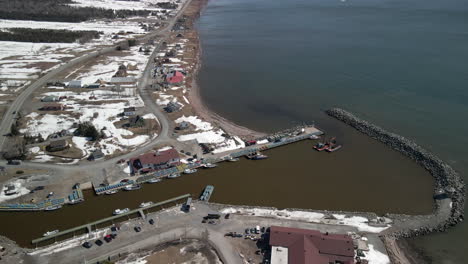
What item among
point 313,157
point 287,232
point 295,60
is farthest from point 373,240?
point 295,60

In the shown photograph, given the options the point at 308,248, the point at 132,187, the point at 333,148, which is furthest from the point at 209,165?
the point at 333,148

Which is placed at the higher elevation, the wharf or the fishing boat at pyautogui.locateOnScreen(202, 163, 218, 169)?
the fishing boat at pyautogui.locateOnScreen(202, 163, 218, 169)

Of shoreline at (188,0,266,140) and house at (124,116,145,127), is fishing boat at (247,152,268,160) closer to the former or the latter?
shoreline at (188,0,266,140)

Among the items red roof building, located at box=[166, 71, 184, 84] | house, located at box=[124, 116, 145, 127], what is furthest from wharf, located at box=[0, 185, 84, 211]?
red roof building, located at box=[166, 71, 184, 84]

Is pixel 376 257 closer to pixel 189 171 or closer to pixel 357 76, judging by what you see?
pixel 189 171

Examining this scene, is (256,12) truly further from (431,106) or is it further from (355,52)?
(431,106)
